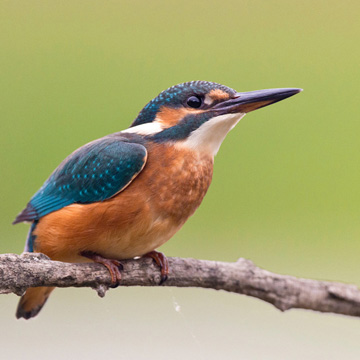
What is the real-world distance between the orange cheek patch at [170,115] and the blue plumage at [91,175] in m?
0.10

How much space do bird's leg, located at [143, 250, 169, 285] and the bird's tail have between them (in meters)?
0.38

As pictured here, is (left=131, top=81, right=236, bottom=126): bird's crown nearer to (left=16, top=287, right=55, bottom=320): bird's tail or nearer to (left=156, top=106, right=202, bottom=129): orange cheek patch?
(left=156, top=106, right=202, bottom=129): orange cheek patch

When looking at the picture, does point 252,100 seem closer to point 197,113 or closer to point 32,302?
point 197,113

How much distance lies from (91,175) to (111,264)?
262mm

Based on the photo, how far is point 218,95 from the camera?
5.91 ft

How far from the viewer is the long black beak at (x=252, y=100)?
169 cm

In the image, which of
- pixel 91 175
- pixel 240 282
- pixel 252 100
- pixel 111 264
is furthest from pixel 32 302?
pixel 252 100

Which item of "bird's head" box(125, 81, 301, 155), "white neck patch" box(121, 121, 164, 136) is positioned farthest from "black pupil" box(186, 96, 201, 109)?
"white neck patch" box(121, 121, 164, 136)

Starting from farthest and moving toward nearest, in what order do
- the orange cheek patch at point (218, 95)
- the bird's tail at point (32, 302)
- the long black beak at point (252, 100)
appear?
the bird's tail at point (32, 302), the orange cheek patch at point (218, 95), the long black beak at point (252, 100)

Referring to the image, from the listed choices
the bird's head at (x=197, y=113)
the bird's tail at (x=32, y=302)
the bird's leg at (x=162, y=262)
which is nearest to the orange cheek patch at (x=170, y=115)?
the bird's head at (x=197, y=113)

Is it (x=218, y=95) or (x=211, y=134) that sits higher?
(x=218, y=95)

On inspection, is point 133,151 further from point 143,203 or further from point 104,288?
point 104,288

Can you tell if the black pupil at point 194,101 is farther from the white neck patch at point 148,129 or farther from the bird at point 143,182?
the white neck patch at point 148,129

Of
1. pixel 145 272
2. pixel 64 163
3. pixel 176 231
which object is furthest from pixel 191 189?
pixel 64 163
